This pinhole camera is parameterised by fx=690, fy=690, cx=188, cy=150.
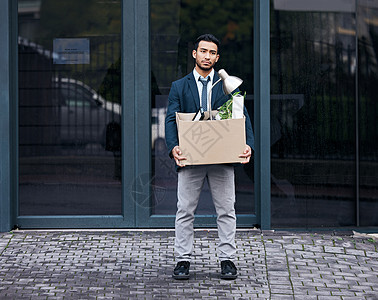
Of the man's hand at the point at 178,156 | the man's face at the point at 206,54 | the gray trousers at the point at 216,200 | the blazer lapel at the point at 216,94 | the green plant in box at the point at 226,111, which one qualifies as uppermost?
the man's face at the point at 206,54

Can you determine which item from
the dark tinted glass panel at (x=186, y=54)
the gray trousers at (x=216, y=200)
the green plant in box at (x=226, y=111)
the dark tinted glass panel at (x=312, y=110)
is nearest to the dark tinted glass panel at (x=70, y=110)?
the dark tinted glass panel at (x=186, y=54)

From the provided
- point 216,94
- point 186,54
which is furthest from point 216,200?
point 186,54

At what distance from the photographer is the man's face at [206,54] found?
5.96 meters

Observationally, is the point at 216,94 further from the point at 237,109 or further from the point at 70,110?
the point at 70,110

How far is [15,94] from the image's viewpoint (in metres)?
7.98

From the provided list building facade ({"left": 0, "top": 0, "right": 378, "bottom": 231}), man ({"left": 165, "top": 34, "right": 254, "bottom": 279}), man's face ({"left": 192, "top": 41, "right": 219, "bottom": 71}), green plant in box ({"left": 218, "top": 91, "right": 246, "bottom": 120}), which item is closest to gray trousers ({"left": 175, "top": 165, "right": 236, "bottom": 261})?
man ({"left": 165, "top": 34, "right": 254, "bottom": 279})

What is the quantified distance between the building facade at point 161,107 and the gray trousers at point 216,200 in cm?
181

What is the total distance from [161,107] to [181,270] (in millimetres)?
2552

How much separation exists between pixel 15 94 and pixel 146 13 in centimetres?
178

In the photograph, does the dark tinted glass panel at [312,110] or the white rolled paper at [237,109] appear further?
the dark tinted glass panel at [312,110]

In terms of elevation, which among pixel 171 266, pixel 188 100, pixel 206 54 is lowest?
pixel 171 266

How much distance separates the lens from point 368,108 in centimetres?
787

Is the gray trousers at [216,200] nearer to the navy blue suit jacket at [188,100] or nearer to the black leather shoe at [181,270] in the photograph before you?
the black leather shoe at [181,270]

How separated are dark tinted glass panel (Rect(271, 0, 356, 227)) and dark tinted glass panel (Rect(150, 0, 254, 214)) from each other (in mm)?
328
